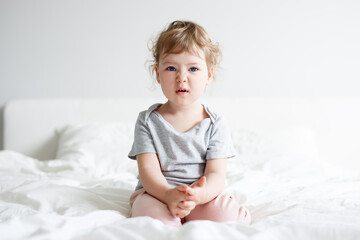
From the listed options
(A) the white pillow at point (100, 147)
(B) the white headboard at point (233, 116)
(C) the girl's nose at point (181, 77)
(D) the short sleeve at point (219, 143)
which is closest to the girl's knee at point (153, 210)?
(D) the short sleeve at point (219, 143)

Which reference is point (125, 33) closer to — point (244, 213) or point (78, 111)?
point (78, 111)

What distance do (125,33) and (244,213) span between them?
5.94ft

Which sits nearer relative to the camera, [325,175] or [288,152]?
[325,175]

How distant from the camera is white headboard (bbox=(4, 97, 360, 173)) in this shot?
255cm

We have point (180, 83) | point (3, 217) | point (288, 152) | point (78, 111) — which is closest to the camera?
point (3, 217)

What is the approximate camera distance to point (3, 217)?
110 cm

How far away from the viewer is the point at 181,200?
105 cm

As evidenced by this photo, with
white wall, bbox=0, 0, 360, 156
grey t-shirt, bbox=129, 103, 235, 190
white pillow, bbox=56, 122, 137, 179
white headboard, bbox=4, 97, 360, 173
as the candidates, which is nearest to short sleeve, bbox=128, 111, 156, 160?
grey t-shirt, bbox=129, 103, 235, 190

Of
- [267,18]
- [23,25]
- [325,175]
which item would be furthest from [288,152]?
[23,25]

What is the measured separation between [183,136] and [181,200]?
248 mm

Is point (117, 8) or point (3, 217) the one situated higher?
point (117, 8)

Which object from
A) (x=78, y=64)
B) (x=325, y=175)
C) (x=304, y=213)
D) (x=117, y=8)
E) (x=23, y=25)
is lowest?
(x=325, y=175)

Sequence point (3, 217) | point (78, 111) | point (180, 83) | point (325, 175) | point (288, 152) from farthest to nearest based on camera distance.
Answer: point (78, 111) → point (288, 152) → point (325, 175) → point (180, 83) → point (3, 217)

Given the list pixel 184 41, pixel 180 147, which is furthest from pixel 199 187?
pixel 184 41
